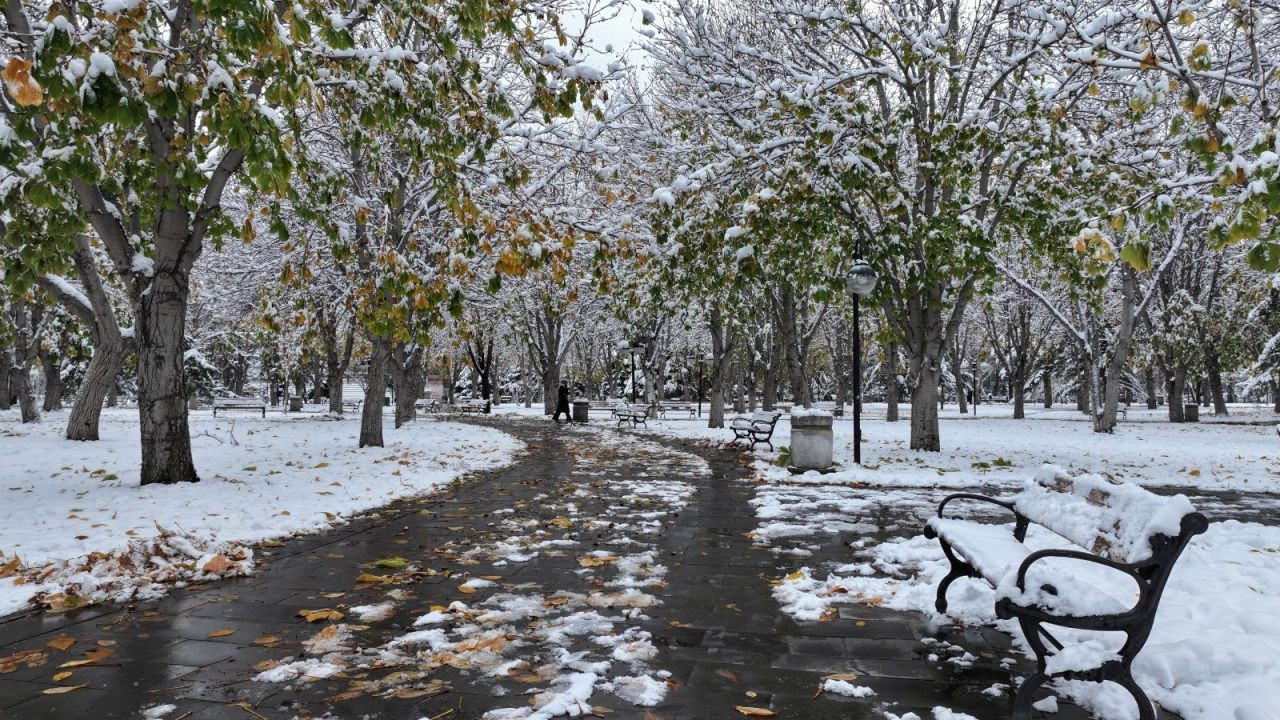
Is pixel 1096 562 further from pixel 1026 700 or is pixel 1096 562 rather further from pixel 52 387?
pixel 52 387

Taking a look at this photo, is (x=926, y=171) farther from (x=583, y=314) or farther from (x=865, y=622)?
(x=583, y=314)

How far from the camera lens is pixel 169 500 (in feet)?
25.5

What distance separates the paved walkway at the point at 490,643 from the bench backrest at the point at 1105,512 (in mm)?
768

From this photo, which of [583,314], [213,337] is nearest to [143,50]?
[583,314]

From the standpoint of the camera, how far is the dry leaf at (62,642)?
3799mm

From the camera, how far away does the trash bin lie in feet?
37.0

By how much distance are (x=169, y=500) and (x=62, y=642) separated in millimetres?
4413

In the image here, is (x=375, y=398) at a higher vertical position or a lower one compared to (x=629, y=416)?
higher

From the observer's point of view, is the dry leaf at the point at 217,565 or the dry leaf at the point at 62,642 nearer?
the dry leaf at the point at 62,642

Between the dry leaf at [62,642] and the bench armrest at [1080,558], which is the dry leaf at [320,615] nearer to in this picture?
the dry leaf at [62,642]

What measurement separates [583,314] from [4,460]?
23.9m

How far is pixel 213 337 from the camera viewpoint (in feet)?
115

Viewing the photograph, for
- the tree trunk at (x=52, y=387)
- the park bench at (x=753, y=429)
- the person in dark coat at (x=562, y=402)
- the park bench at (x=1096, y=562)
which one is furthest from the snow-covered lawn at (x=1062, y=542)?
the tree trunk at (x=52, y=387)

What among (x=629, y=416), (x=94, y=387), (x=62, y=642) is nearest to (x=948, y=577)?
(x=62, y=642)
